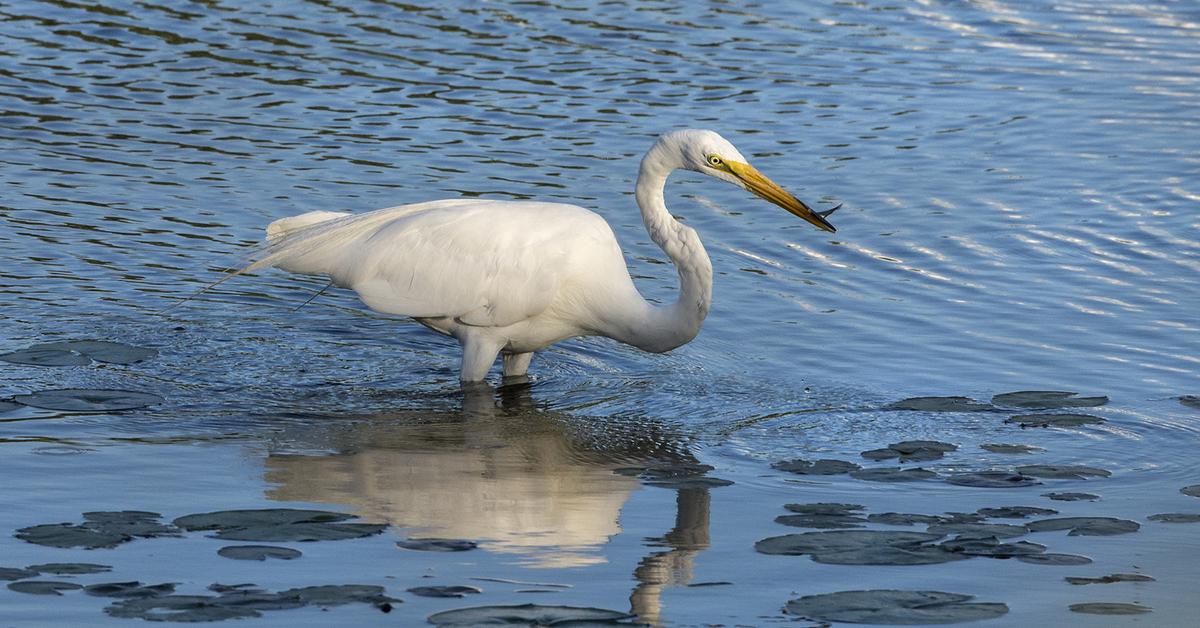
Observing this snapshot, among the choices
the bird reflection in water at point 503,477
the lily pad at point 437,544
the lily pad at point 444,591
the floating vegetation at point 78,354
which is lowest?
the bird reflection in water at point 503,477

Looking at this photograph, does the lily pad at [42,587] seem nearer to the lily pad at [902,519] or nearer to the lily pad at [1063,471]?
the lily pad at [902,519]

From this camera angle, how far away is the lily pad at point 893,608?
18.4 feet

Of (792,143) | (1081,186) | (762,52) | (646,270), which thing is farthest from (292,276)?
(762,52)

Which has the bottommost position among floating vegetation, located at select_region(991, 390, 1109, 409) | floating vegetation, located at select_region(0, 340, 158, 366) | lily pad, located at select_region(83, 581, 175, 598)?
lily pad, located at select_region(83, 581, 175, 598)

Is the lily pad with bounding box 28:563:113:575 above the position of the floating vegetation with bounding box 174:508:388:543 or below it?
above

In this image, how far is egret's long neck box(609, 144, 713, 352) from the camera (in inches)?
336

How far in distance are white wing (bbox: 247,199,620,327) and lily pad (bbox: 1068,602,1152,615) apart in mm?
3630

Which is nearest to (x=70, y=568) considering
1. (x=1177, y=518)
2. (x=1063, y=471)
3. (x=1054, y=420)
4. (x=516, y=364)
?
(x=516, y=364)

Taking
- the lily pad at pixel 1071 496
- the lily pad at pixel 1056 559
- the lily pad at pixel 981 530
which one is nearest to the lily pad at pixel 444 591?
the lily pad at pixel 981 530

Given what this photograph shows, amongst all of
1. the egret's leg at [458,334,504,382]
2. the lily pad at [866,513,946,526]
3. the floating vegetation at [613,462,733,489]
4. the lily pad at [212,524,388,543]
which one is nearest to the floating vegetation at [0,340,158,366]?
the egret's leg at [458,334,504,382]

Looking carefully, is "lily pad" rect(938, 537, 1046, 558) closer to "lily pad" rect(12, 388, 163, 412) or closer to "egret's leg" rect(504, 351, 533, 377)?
Result: "egret's leg" rect(504, 351, 533, 377)

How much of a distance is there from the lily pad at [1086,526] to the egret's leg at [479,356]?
3211 mm

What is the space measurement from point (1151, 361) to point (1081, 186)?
3.75 metres

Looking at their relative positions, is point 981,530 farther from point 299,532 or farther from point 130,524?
point 130,524
